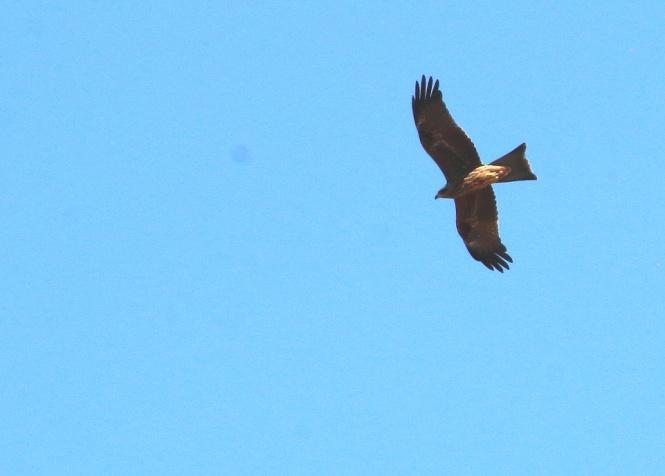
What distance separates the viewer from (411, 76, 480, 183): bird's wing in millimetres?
23281

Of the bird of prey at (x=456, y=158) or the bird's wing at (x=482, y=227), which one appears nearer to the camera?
the bird of prey at (x=456, y=158)

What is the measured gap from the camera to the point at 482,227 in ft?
80.5

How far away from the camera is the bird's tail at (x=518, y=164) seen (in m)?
22.8

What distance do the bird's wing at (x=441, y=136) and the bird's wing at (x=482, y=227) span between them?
833mm

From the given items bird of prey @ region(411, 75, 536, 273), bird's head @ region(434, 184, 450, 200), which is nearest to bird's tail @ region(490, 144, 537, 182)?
bird of prey @ region(411, 75, 536, 273)

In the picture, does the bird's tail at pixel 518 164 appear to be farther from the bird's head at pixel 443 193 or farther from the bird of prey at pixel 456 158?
the bird's head at pixel 443 193

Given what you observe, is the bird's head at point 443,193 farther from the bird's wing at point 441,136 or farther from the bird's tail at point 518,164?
the bird's tail at point 518,164

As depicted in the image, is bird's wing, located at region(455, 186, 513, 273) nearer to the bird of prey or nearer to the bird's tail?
the bird of prey

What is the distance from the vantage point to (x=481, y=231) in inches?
968

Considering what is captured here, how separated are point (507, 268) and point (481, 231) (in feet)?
2.74

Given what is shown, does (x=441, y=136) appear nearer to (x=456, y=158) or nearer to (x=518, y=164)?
(x=456, y=158)

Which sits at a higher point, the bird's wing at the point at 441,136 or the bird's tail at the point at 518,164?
the bird's wing at the point at 441,136

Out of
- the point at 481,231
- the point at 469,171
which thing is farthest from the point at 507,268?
the point at 469,171

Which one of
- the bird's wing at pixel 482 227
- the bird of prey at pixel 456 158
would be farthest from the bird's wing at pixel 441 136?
the bird's wing at pixel 482 227
